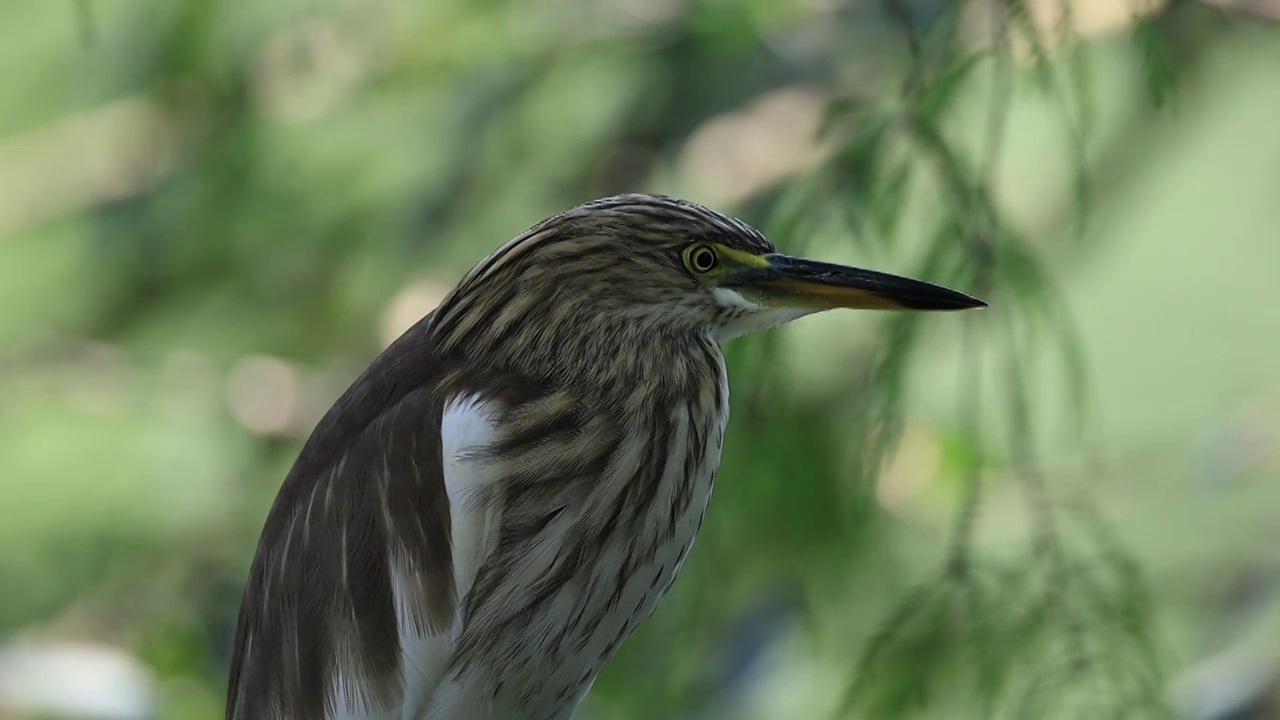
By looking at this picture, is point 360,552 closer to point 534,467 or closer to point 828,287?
point 534,467

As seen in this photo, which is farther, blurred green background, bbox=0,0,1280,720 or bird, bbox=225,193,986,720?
blurred green background, bbox=0,0,1280,720

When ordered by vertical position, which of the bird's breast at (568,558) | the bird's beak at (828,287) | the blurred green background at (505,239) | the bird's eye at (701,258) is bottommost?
the bird's breast at (568,558)

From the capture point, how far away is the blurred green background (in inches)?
112

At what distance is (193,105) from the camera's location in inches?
199

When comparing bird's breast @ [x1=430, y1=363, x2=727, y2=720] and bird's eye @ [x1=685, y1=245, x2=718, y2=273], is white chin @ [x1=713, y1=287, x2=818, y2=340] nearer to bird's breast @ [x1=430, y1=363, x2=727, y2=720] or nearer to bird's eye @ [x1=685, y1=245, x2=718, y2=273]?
bird's eye @ [x1=685, y1=245, x2=718, y2=273]

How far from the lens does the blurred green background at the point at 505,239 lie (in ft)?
9.32

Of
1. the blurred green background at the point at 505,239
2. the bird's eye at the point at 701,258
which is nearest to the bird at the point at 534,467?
the bird's eye at the point at 701,258

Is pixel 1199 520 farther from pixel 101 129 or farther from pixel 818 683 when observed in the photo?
pixel 101 129

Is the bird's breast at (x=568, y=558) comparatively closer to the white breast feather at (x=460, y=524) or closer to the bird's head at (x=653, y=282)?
the white breast feather at (x=460, y=524)

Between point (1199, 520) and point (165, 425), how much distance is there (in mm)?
3391

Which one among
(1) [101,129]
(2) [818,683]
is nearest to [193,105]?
(1) [101,129]

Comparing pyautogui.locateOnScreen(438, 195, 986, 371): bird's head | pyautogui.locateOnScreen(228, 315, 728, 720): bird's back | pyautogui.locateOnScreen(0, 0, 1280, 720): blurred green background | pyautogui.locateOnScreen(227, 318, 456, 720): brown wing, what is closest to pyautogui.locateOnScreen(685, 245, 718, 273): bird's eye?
pyautogui.locateOnScreen(438, 195, 986, 371): bird's head

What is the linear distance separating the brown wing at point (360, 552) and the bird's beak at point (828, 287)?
438 mm

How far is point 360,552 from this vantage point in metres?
2.02
